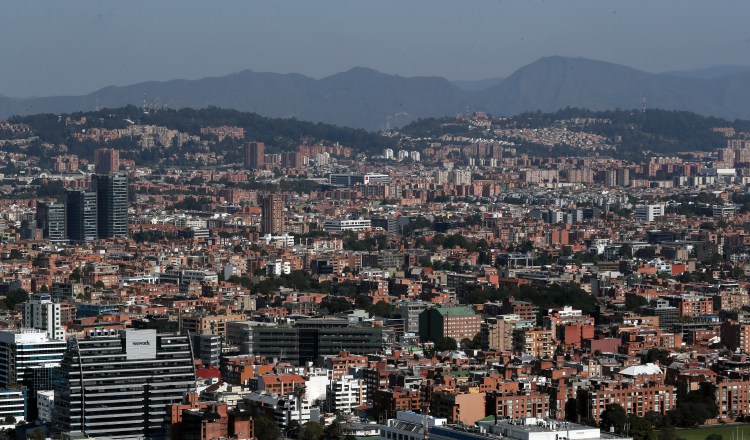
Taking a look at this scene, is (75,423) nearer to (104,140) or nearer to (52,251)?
(52,251)

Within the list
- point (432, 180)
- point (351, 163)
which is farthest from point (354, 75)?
point (432, 180)

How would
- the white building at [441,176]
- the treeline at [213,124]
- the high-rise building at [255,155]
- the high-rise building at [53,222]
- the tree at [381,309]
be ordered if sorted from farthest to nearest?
1. the treeline at [213,124]
2. the high-rise building at [255,155]
3. the white building at [441,176]
4. the high-rise building at [53,222]
5. the tree at [381,309]

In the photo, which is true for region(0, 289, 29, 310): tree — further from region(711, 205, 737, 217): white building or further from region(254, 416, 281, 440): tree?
region(711, 205, 737, 217): white building

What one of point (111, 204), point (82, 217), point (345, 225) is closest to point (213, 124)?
point (345, 225)

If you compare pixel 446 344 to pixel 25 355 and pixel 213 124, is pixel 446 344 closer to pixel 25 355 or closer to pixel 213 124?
pixel 25 355

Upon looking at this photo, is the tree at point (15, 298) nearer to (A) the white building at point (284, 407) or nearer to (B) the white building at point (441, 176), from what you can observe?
(A) the white building at point (284, 407)

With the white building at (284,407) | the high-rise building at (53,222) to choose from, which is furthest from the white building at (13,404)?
the high-rise building at (53,222)

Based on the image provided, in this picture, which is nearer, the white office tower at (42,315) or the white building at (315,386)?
the white building at (315,386)
